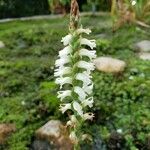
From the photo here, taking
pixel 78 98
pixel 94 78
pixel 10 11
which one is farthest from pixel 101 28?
pixel 78 98

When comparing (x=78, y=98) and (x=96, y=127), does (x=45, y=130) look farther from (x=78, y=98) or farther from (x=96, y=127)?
(x=78, y=98)

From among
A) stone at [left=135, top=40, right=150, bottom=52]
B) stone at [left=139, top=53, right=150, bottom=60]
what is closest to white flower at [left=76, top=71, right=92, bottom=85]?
stone at [left=139, top=53, right=150, bottom=60]

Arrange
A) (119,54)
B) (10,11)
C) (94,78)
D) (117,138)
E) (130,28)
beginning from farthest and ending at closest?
(10,11)
(130,28)
(119,54)
(94,78)
(117,138)

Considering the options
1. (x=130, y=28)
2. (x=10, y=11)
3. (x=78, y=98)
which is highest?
(x=78, y=98)

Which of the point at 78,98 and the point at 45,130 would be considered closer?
the point at 78,98

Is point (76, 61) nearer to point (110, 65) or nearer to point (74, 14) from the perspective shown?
point (74, 14)

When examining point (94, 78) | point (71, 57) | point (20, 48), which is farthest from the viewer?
point (20, 48)

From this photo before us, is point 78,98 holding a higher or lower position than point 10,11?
higher

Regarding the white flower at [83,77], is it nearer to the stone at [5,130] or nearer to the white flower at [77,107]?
the white flower at [77,107]
